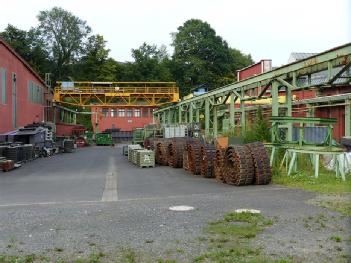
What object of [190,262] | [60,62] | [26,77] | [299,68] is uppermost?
[60,62]

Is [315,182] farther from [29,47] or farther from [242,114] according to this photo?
[29,47]

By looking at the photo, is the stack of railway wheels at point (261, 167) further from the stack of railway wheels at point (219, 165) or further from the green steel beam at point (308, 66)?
the green steel beam at point (308, 66)

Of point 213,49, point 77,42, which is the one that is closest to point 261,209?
point 213,49

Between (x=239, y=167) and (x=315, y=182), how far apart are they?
2.14m

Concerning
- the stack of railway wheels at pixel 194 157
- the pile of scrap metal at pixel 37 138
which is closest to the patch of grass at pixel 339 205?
the stack of railway wheels at pixel 194 157

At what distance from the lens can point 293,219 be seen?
26.3ft

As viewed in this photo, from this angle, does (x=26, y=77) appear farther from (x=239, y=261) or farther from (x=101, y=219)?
(x=239, y=261)

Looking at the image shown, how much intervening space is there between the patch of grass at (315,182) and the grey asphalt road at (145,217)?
23.1 inches

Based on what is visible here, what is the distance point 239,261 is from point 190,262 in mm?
597

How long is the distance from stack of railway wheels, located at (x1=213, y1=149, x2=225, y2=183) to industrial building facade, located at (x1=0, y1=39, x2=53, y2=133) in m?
22.2

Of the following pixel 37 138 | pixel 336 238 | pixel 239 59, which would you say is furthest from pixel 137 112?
pixel 336 238

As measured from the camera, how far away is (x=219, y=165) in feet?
48.9

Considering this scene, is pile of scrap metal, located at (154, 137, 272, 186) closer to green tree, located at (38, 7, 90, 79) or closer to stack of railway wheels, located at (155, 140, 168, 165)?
stack of railway wheels, located at (155, 140, 168, 165)

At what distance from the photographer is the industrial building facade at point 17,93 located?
33.6 metres
